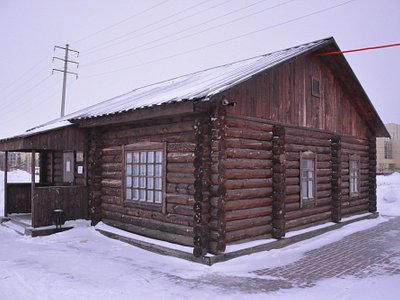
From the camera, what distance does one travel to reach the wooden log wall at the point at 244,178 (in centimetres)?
786

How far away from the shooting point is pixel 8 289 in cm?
598

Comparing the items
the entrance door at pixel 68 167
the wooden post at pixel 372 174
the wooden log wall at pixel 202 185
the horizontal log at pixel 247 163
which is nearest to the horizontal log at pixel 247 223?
the wooden log wall at pixel 202 185

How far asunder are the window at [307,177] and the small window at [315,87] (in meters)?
1.82

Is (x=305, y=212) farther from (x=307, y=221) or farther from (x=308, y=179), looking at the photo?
(x=308, y=179)

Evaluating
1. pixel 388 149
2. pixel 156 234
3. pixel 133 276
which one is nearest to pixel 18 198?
pixel 156 234

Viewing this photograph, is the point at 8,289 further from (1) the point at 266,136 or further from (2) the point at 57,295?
(1) the point at 266,136

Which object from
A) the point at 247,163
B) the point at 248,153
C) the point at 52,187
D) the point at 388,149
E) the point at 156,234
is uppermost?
the point at 388,149

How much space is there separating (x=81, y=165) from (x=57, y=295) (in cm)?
723

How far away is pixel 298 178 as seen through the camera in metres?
10.6

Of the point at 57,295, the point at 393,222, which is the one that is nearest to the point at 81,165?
the point at 57,295

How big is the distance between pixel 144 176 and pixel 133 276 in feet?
10.9

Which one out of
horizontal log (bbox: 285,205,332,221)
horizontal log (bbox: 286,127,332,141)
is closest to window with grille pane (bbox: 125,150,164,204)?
horizontal log (bbox: 285,205,332,221)

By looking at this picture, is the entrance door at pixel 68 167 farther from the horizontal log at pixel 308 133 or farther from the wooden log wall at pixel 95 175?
the horizontal log at pixel 308 133

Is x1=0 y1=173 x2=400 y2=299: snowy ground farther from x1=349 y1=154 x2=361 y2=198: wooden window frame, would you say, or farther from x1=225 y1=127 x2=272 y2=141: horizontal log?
x1=349 y1=154 x2=361 y2=198: wooden window frame
